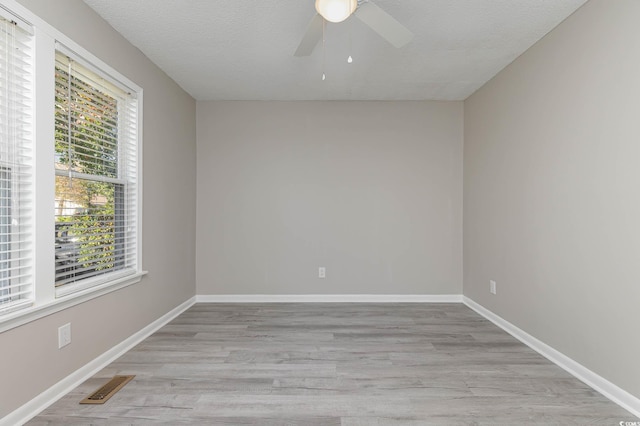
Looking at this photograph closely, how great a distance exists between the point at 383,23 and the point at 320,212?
100 inches

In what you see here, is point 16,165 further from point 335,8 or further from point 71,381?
point 335,8

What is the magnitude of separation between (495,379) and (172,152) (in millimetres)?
3438

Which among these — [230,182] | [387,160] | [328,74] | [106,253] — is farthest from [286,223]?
[106,253]

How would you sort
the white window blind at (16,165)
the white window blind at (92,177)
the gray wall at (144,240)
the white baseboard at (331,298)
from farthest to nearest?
the white baseboard at (331,298), the white window blind at (92,177), the gray wall at (144,240), the white window blind at (16,165)

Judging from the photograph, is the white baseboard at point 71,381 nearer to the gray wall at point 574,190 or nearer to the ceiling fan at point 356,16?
the ceiling fan at point 356,16

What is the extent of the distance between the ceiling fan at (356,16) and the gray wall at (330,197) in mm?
2012

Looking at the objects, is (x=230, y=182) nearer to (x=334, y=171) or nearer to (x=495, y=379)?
(x=334, y=171)

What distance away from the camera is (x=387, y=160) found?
4227 millimetres

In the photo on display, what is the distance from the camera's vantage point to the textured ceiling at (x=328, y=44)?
7.63 ft

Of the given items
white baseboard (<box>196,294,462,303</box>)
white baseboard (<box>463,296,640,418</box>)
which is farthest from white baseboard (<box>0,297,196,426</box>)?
white baseboard (<box>463,296,640,418</box>)

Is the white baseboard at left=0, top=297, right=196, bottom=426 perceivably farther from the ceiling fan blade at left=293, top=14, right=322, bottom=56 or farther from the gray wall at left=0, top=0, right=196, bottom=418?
the ceiling fan blade at left=293, top=14, right=322, bottom=56

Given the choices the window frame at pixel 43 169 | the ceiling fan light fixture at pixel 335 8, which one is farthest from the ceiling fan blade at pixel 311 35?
the window frame at pixel 43 169

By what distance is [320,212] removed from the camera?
13.9 feet

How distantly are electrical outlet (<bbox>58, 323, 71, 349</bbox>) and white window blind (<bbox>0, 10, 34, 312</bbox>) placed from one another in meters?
0.31
